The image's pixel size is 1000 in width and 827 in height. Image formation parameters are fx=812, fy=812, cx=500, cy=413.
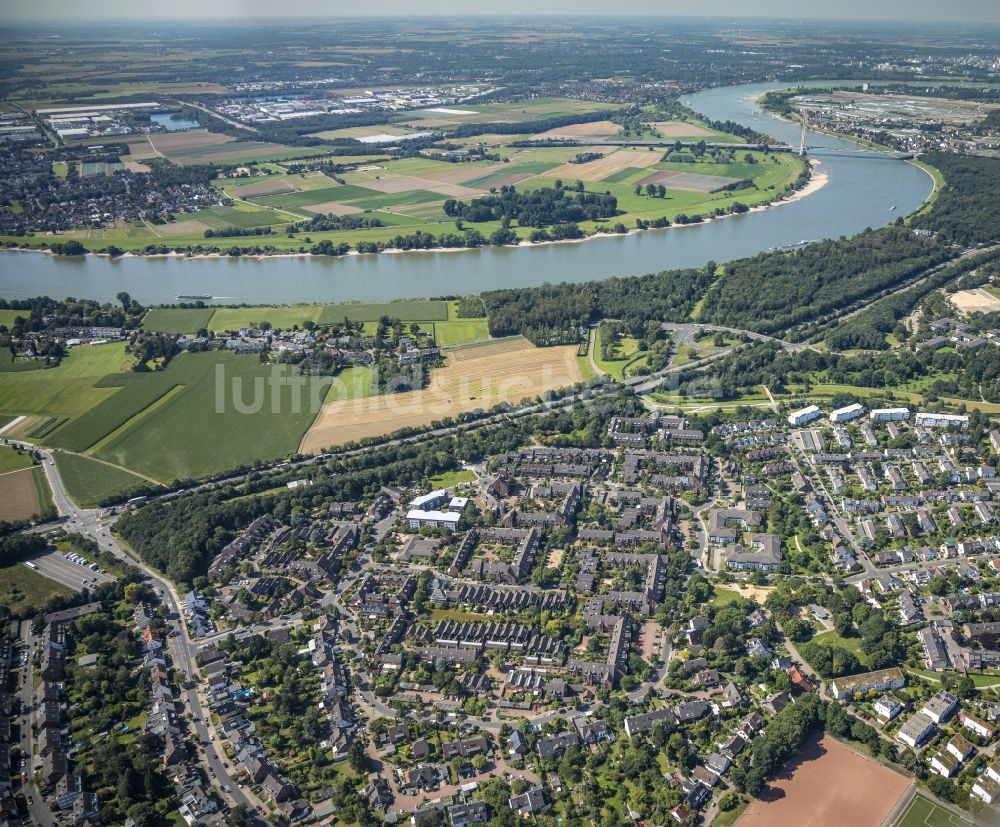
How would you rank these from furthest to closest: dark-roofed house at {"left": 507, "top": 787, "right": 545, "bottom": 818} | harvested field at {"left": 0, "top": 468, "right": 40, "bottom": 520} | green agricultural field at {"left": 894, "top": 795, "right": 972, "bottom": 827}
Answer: harvested field at {"left": 0, "top": 468, "right": 40, "bottom": 520}, dark-roofed house at {"left": 507, "top": 787, "right": 545, "bottom": 818}, green agricultural field at {"left": 894, "top": 795, "right": 972, "bottom": 827}

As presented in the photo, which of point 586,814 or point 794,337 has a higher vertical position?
point 794,337

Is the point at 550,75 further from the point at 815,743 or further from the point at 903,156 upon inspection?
the point at 815,743

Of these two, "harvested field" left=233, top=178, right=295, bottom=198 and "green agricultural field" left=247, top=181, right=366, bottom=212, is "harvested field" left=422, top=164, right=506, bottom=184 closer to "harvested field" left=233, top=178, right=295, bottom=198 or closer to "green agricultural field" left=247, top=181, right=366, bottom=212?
"green agricultural field" left=247, top=181, right=366, bottom=212

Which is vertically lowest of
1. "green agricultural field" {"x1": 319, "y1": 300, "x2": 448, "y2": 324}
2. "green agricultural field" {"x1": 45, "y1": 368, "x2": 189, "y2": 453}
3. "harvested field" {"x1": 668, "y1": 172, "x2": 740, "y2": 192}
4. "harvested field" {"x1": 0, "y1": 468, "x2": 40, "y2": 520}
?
"harvested field" {"x1": 0, "y1": 468, "x2": 40, "y2": 520}

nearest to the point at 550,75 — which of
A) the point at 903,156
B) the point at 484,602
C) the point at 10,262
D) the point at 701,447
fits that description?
the point at 903,156

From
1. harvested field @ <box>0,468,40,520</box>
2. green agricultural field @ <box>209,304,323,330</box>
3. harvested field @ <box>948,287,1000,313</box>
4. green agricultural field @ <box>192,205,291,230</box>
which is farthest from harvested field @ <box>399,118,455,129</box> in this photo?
harvested field @ <box>0,468,40,520</box>

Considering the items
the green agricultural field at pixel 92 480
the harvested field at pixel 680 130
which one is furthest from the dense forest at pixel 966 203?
the green agricultural field at pixel 92 480
